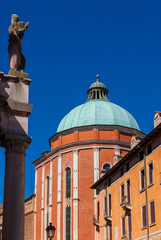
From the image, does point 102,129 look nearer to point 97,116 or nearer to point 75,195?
point 97,116

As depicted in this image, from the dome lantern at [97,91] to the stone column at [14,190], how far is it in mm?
44905

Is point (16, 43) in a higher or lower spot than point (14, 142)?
higher

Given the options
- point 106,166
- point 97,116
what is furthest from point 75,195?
point 97,116

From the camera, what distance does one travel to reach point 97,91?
5822 centimetres

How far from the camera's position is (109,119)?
171 ft

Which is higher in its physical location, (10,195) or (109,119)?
(109,119)

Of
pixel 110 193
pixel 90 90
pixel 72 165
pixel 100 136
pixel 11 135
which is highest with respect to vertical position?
pixel 90 90

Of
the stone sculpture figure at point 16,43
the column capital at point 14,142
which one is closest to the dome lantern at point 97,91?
the stone sculpture figure at point 16,43

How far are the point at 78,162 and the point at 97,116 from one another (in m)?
6.46

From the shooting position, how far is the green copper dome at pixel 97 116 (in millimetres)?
52031

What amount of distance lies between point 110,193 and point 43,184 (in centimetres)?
1508

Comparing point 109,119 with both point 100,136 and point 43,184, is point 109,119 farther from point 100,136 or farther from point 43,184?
point 43,184

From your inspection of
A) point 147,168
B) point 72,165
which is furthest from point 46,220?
point 147,168

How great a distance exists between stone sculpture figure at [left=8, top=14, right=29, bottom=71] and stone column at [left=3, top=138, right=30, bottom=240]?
2.89 m
